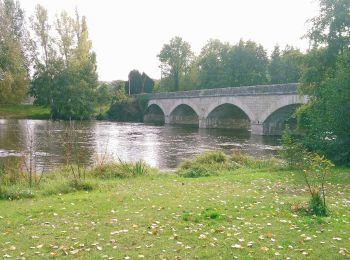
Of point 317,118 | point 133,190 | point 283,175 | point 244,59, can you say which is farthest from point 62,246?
point 244,59

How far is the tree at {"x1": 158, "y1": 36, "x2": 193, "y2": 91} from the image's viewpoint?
263 ft

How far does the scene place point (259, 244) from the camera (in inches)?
230

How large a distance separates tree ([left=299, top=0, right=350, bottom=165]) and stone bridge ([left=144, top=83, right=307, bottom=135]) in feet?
34.0

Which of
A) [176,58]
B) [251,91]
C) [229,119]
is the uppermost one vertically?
[176,58]

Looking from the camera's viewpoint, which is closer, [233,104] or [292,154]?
[292,154]

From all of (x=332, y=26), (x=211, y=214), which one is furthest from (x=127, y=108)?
(x=211, y=214)

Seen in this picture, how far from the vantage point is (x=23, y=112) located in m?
65.3

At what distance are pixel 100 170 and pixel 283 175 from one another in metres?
6.92

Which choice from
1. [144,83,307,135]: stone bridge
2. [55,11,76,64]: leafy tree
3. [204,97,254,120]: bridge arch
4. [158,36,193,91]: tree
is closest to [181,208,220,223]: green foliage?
[144,83,307,135]: stone bridge

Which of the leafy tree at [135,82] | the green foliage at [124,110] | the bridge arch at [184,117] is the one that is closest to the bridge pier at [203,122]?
the bridge arch at [184,117]

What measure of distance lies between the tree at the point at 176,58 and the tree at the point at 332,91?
59171mm

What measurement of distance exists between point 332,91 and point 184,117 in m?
55.1

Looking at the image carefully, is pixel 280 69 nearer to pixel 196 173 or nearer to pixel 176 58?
pixel 176 58

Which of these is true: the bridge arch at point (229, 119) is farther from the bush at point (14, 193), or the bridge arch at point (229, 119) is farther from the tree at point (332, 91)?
the bush at point (14, 193)
